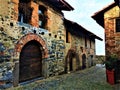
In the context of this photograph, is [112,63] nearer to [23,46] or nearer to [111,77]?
[111,77]

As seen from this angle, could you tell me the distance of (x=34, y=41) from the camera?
971 centimetres

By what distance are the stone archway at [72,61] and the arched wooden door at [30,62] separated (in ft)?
10.9

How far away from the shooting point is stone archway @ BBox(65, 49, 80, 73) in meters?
13.3

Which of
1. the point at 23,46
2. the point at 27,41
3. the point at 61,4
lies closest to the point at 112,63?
the point at 27,41

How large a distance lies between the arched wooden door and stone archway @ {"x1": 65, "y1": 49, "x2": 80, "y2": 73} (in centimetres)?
331

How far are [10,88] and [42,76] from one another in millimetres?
3089

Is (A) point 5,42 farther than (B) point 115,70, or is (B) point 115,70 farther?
(B) point 115,70

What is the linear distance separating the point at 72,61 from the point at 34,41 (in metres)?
5.79

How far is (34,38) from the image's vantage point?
941cm

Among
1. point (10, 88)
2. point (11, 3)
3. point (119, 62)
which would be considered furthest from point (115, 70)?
point (11, 3)

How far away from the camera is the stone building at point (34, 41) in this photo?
7.61 m

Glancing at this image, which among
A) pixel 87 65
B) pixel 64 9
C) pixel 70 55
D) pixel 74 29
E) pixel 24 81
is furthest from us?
pixel 87 65

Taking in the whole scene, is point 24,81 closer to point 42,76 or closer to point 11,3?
point 42,76

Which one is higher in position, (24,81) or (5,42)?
(5,42)
